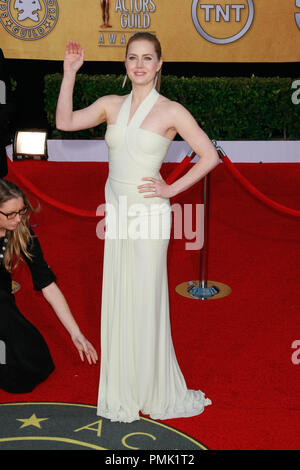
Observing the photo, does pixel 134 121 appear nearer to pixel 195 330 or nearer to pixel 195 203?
pixel 195 330

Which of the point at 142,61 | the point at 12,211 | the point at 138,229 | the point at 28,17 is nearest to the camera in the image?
the point at 142,61

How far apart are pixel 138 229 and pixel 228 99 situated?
23.8 ft

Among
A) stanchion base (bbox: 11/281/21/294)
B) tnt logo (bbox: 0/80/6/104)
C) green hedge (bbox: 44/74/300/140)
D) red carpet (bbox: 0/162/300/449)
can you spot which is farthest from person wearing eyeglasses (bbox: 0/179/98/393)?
green hedge (bbox: 44/74/300/140)

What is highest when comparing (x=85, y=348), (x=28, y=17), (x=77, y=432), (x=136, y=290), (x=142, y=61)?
(x=28, y=17)

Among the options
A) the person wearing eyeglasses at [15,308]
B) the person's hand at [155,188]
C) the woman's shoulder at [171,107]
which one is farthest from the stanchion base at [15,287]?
the woman's shoulder at [171,107]

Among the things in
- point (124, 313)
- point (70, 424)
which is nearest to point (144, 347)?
point (124, 313)

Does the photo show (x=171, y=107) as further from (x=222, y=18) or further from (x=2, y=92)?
(x=222, y=18)

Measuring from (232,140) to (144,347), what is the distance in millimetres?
7232

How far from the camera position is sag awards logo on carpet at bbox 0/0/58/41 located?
9211 millimetres

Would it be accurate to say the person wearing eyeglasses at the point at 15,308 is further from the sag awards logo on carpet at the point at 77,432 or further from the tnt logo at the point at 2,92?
the tnt logo at the point at 2,92

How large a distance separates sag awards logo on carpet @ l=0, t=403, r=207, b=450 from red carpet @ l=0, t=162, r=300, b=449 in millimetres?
105

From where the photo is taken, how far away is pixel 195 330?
4.23 metres

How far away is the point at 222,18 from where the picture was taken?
9430 mm

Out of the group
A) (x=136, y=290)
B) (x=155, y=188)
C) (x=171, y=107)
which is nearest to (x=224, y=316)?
(x=136, y=290)
